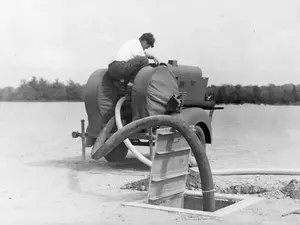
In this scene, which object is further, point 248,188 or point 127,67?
point 127,67

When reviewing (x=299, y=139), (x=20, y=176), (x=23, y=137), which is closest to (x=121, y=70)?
(x=20, y=176)

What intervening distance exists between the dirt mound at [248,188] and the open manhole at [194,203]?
492 mm

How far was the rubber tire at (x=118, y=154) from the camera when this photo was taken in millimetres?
11250

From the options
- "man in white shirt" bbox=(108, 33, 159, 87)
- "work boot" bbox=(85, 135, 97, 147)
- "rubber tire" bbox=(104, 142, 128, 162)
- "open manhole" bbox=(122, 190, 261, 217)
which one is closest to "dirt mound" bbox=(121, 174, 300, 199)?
"open manhole" bbox=(122, 190, 261, 217)

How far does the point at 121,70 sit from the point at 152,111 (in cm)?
93

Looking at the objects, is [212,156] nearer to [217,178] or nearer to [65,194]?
[217,178]

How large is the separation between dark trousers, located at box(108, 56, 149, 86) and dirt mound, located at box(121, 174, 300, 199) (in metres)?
2.32

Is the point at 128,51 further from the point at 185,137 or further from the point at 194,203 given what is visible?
the point at 185,137

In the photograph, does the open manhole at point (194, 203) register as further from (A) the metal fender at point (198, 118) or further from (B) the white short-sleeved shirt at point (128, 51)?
(B) the white short-sleeved shirt at point (128, 51)

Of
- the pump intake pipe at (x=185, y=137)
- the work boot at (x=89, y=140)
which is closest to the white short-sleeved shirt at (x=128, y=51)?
the work boot at (x=89, y=140)

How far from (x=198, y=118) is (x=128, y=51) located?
6.14 ft

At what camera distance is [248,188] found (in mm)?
8320

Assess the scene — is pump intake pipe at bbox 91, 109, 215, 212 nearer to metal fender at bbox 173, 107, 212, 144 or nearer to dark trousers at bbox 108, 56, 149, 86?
dark trousers at bbox 108, 56, 149, 86

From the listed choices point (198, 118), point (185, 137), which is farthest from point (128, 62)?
point (185, 137)
